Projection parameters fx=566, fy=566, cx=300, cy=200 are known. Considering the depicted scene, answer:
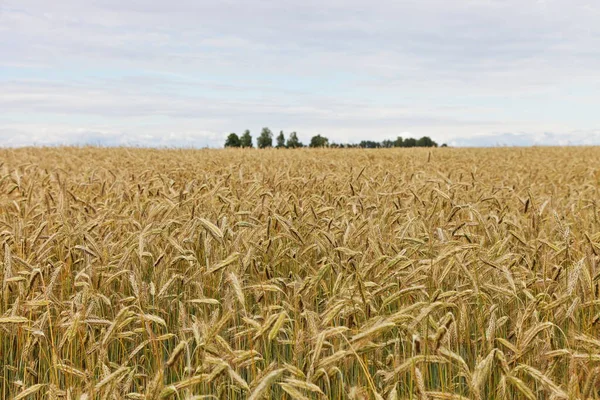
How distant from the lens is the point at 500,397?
1.93m

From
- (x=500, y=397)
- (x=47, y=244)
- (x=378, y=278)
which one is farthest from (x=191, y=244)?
(x=500, y=397)

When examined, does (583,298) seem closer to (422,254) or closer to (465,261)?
(465,261)

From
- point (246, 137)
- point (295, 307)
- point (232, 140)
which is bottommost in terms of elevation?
point (295, 307)

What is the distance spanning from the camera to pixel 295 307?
2281 mm

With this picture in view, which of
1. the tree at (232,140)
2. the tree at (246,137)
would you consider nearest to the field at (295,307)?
the tree at (232,140)

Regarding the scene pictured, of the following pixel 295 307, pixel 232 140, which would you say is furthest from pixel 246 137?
pixel 295 307

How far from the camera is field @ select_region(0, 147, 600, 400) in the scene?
191cm

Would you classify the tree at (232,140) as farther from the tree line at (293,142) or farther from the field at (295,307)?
the field at (295,307)

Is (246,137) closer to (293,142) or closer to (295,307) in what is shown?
(293,142)

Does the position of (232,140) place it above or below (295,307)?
above

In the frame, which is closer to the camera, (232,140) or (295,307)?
(295,307)

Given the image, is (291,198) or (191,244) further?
(291,198)

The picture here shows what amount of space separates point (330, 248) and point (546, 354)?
146 cm

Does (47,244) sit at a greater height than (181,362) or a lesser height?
greater
